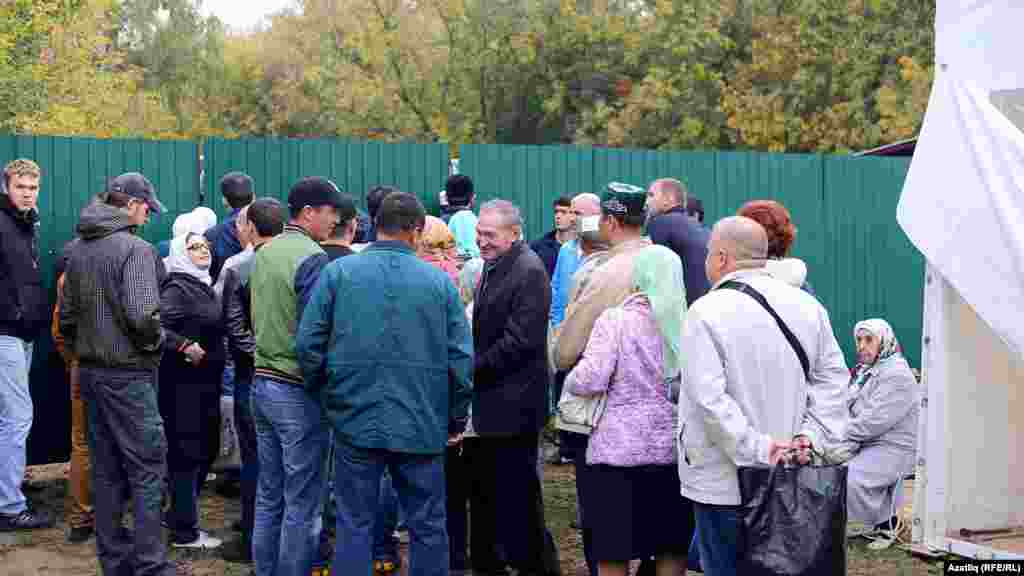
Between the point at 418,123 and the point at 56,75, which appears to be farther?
the point at 418,123

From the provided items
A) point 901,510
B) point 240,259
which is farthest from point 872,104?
point 240,259

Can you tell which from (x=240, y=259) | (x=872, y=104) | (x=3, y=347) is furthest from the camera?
(x=872, y=104)

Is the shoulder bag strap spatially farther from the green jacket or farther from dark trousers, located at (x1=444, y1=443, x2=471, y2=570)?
dark trousers, located at (x1=444, y1=443, x2=471, y2=570)

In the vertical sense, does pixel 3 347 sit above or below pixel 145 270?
below

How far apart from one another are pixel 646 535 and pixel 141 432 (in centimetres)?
249

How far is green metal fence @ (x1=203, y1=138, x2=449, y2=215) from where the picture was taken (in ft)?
32.3

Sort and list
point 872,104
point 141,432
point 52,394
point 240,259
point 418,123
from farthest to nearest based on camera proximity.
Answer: point 418,123 < point 872,104 < point 52,394 < point 240,259 < point 141,432

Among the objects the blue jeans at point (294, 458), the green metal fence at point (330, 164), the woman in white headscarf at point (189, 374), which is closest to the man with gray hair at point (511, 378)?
the blue jeans at point (294, 458)

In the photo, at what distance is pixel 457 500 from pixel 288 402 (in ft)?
4.40

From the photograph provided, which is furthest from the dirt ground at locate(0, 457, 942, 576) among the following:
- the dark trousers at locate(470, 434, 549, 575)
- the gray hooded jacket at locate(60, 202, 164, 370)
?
Result: the gray hooded jacket at locate(60, 202, 164, 370)

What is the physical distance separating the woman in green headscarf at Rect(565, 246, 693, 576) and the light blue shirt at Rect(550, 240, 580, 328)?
11.8 feet

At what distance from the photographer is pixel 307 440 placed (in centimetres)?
589

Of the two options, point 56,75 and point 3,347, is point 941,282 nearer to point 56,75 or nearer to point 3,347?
point 3,347

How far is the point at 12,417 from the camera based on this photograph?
759 centimetres
